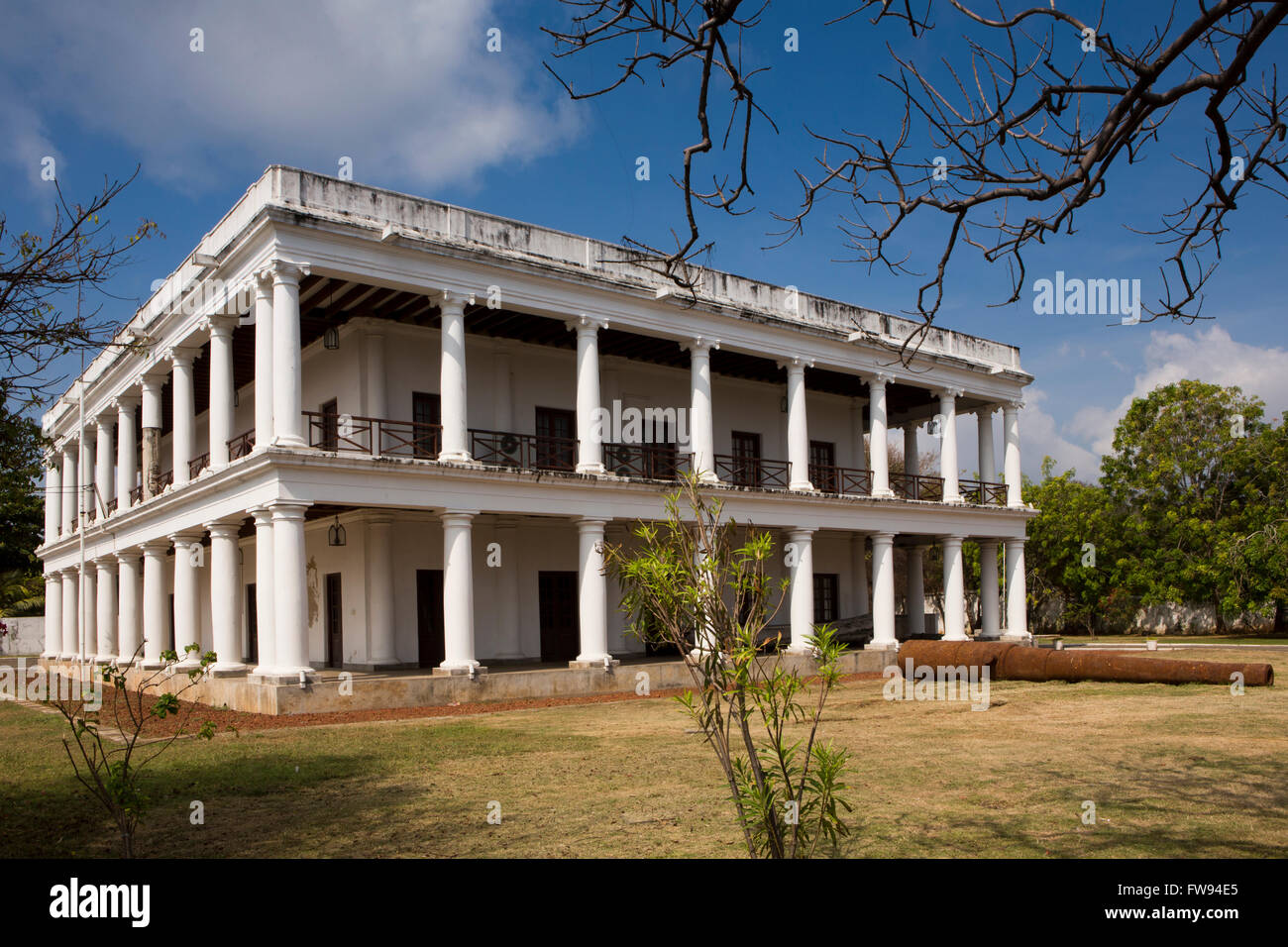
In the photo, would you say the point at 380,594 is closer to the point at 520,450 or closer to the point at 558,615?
the point at 520,450

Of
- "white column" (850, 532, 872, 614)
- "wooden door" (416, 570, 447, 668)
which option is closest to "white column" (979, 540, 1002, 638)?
"white column" (850, 532, 872, 614)

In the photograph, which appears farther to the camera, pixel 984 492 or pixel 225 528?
pixel 984 492

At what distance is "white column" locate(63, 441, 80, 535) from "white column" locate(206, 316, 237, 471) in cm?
1267

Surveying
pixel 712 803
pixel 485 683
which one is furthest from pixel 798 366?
pixel 712 803

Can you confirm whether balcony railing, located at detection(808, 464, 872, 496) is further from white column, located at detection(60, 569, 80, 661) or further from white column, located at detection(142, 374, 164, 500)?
white column, located at detection(60, 569, 80, 661)

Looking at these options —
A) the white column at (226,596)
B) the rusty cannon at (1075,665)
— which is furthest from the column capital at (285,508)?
the rusty cannon at (1075,665)

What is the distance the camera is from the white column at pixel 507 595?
2128 cm

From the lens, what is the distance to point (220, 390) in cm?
1766

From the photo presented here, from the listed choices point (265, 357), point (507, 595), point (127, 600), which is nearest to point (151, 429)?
point (127, 600)

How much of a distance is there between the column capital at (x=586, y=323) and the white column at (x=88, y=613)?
14415 millimetres

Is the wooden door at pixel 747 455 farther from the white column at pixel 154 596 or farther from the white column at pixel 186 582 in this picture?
the white column at pixel 154 596

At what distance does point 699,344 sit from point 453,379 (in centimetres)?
579
